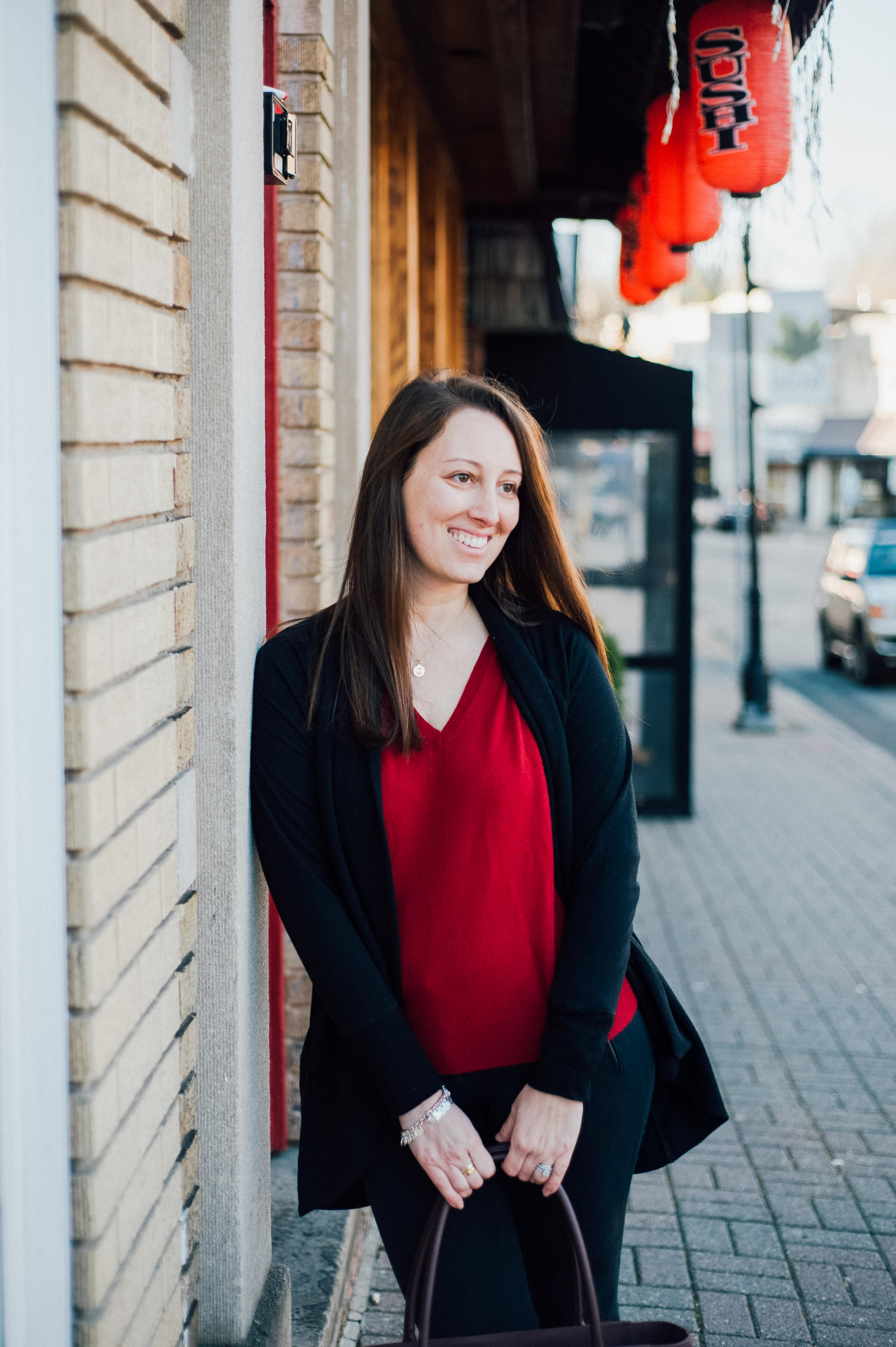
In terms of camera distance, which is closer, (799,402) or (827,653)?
(827,653)

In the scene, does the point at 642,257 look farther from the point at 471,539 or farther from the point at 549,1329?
the point at 549,1329

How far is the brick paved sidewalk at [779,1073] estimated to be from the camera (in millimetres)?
3045

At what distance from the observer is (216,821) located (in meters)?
2.03

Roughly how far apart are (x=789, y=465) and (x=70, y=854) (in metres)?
60.2

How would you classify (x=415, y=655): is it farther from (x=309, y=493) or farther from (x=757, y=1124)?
(x=757, y=1124)

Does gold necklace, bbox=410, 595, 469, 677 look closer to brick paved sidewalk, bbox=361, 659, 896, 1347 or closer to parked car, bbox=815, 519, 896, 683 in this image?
brick paved sidewalk, bbox=361, 659, 896, 1347

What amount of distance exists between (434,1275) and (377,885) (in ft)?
1.91

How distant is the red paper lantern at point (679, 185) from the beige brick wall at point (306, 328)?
3060 millimetres

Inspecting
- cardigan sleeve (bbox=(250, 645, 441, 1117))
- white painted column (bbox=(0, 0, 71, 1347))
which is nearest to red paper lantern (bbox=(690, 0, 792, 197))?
cardigan sleeve (bbox=(250, 645, 441, 1117))

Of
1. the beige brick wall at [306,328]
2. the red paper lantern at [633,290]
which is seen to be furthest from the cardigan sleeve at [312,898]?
the red paper lantern at [633,290]

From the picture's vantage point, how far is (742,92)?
14.3 feet

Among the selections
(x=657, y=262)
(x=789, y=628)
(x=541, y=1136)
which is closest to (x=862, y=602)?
(x=789, y=628)

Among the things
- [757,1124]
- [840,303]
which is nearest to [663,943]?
[757,1124]

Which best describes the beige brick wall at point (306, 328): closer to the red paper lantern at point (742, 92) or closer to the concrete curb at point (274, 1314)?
the concrete curb at point (274, 1314)
